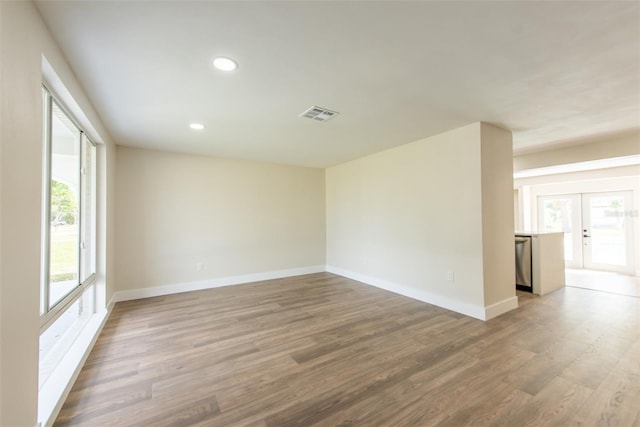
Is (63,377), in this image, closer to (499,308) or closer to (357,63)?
(357,63)

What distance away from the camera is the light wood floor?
168cm

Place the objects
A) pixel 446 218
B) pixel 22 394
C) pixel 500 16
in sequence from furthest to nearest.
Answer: pixel 446 218, pixel 500 16, pixel 22 394

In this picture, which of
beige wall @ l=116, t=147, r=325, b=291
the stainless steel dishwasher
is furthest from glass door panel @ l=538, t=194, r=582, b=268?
beige wall @ l=116, t=147, r=325, b=291

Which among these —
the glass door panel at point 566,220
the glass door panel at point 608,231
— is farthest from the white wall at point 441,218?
the glass door panel at point 608,231

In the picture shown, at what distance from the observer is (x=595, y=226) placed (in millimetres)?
6312

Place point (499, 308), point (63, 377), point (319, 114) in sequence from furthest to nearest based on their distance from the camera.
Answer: point (499, 308), point (319, 114), point (63, 377)

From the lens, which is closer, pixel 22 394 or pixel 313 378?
pixel 22 394

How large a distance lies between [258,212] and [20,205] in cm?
402

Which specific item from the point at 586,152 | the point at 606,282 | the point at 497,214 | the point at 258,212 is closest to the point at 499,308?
the point at 497,214

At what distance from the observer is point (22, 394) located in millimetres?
1265

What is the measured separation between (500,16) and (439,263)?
9.62 feet

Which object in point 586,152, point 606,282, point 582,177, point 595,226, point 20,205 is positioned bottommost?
point 606,282

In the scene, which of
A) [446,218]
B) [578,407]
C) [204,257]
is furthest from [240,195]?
[578,407]

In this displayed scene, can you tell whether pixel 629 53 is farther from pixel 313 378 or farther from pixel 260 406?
pixel 260 406
